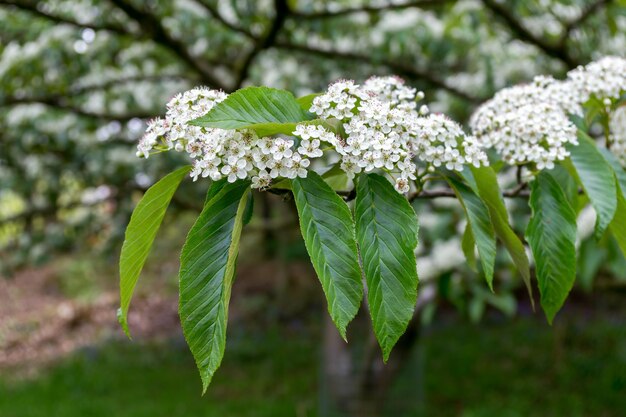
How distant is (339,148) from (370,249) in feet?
0.51

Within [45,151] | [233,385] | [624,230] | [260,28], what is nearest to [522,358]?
[233,385]

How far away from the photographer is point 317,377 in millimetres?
6340

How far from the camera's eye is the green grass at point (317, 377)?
5383 millimetres

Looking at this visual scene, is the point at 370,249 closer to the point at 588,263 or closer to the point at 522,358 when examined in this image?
the point at 588,263

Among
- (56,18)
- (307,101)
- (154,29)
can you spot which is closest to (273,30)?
(154,29)

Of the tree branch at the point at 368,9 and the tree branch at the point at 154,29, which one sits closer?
the tree branch at the point at 154,29

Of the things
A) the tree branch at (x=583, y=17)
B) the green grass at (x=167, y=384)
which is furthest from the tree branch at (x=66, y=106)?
the tree branch at (x=583, y=17)

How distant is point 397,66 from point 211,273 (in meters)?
3.60

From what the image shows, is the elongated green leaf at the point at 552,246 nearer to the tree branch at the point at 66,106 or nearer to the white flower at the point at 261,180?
the white flower at the point at 261,180

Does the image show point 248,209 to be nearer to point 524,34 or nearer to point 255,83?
point 524,34

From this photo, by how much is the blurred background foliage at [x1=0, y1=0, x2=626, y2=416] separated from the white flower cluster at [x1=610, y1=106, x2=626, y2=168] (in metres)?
0.96

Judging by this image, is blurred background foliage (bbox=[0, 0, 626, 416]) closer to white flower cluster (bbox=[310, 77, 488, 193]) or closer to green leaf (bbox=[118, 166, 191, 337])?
white flower cluster (bbox=[310, 77, 488, 193])

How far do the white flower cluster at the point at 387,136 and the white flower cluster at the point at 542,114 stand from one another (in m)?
0.13

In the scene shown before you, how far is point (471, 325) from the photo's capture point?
7.89m
